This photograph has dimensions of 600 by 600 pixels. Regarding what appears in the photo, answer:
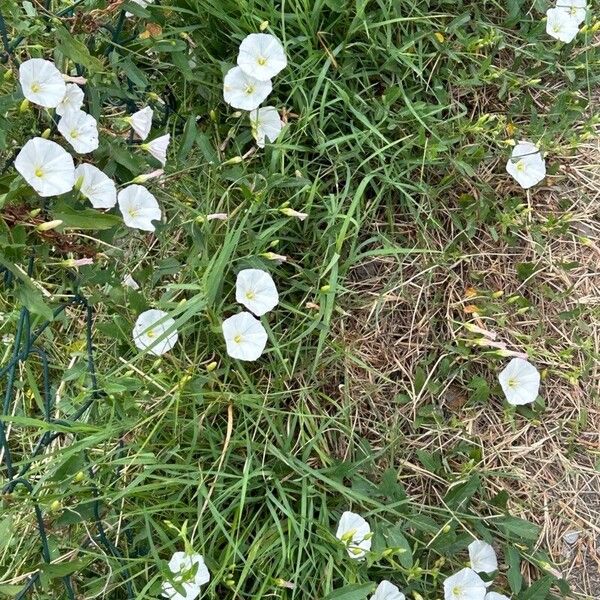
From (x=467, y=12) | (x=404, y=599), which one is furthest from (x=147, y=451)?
(x=467, y=12)

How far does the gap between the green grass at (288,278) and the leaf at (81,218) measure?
4.1 inches

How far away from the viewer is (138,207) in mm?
1521

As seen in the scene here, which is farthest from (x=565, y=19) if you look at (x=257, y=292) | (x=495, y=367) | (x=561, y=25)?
(x=257, y=292)

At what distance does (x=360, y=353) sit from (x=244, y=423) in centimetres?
31

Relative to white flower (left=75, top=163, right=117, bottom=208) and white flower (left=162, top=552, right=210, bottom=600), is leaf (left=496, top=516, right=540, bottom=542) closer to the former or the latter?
white flower (left=162, top=552, right=210, bottom=600)

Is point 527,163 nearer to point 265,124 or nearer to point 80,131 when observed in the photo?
point 265,124

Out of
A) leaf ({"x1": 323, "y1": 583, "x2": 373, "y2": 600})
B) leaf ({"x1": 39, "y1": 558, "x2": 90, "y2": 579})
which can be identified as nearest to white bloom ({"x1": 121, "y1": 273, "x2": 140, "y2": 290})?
leaf ({"x1": 39, "y1": 558, "x2": 90, "y2": 579})

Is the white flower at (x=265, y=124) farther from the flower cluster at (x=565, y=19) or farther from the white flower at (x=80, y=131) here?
the flower cluster at (x=565, y=19)

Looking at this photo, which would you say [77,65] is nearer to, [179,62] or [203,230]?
[179,62]

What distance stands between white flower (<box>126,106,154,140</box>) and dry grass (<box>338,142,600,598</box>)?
57 centimetres

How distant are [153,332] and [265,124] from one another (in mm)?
529

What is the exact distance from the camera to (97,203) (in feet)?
4.78

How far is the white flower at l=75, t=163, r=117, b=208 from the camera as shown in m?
1.44

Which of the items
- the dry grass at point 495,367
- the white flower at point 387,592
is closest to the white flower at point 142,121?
the dry grass at point 495,367
